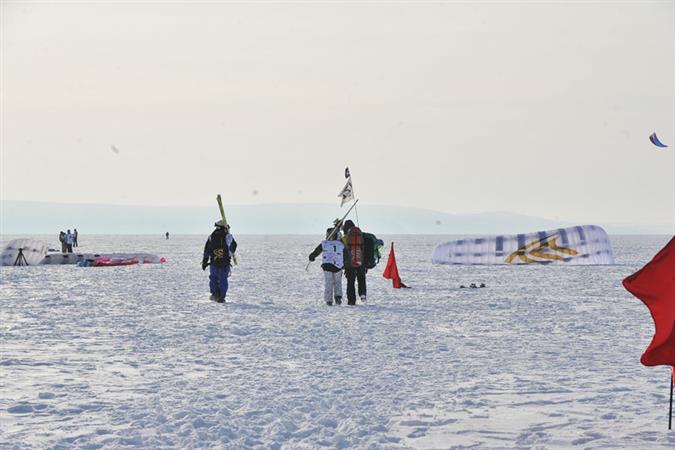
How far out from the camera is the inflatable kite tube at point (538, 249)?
37.5 m

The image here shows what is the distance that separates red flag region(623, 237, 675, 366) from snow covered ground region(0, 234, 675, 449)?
630 mm

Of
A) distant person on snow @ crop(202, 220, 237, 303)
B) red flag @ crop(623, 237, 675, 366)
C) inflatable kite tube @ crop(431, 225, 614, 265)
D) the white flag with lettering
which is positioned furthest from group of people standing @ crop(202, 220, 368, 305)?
inflatable kite tube @ crop(431, 225, 614, 265)

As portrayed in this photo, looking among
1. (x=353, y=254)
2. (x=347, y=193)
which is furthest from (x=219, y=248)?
(x=347, y=193)

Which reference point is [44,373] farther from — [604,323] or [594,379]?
[604,323]

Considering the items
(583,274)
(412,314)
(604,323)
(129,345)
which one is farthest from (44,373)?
(583,274)

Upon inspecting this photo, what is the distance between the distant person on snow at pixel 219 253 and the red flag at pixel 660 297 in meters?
11.8

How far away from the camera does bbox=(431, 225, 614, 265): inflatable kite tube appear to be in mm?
37469

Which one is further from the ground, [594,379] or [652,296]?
[652,296]

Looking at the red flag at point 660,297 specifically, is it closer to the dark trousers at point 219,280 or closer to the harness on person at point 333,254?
the harness on person at point 333,254

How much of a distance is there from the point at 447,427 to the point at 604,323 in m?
8.37

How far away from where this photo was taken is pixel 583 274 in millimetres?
30297

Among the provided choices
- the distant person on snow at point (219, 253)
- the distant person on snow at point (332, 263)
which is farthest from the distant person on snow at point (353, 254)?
the distant person on snow at point (219, 253)

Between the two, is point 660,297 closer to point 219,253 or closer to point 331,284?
point 331,284

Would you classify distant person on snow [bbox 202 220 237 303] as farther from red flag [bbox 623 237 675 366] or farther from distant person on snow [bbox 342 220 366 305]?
red flag [bbox 623 237 675 366]
